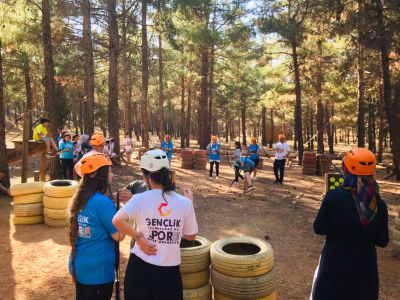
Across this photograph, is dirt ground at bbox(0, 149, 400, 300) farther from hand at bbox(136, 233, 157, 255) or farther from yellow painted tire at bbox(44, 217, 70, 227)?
hand at bbox(136, 233, 157, 255)

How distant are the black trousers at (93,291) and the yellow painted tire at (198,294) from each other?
107 centimetres

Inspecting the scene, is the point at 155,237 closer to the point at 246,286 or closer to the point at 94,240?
the point at 94,240

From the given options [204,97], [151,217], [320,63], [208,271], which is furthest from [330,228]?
[204,97]

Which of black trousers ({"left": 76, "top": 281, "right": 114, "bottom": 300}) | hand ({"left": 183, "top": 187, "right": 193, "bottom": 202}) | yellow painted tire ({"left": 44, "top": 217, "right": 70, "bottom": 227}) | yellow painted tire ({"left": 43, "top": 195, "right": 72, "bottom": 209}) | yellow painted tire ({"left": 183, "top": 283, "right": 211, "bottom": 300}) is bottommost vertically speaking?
yellow painted tire ({"left": 44, "top": 217, "right": 70, "bottom": 227})

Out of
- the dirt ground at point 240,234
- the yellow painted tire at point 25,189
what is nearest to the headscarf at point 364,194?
the dirt ground at point 240,234

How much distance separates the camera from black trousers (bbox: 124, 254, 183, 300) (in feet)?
9.33

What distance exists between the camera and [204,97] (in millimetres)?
27516

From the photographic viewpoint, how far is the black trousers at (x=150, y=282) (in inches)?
112

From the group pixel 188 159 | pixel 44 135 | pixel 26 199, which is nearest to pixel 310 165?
pixel 188 159

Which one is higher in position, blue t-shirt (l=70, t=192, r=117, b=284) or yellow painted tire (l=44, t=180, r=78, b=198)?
blue t-shirt (l=70, t=192, r=117, b=284)

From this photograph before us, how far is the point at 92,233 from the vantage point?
317 cm

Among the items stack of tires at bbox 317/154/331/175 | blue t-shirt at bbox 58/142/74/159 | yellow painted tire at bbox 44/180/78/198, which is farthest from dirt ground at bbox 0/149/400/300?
stack of tires at bbox 317/154/331/175

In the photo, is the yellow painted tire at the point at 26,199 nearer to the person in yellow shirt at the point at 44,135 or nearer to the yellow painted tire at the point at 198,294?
the person in yellow shirt at the point at 44,135

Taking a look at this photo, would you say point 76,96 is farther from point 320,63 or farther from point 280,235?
point 280,235
